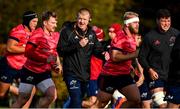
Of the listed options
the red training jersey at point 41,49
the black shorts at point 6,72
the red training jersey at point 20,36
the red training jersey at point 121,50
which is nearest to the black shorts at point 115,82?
the red training jersey at point 121,50

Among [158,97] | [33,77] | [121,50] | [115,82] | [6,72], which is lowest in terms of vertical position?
[158,97]

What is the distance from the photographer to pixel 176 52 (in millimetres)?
13844

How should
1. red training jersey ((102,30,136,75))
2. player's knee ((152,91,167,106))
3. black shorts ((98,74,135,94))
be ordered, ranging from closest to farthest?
1. red training jersey ((102,30,136,75))
2. black shorts ((98,74,135,94))
3. player's knee ((152,91,167,106))

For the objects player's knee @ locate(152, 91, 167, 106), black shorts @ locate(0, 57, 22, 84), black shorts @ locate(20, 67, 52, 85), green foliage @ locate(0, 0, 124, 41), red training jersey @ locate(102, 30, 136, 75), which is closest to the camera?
red training jersey @ locate(102, 30, 136, 75)

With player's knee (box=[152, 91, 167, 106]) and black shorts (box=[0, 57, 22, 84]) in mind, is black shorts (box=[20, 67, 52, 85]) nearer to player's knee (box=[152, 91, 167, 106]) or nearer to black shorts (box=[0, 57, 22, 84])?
black shorts (box=[0, 57, 22, 84])

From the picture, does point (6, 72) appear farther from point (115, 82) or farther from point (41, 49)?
point (115, 82)

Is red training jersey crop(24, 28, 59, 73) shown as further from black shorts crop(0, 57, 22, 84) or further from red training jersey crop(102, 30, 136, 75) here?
black shorts crop(0, 57, 22, 84)

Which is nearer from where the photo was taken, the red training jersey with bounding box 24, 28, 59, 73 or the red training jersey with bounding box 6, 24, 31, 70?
the red training jersey with bounding box 24, 28, 59, 73

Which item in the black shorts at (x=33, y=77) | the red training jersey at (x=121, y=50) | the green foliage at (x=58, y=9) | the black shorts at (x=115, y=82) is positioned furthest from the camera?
the green foliage at (x=58, y=9)

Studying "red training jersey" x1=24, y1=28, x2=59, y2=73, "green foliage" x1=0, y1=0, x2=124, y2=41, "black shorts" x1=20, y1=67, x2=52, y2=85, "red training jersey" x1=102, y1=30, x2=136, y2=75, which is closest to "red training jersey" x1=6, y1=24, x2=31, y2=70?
"red training jersey" x1=24, y1=28, x2=59, y2=73

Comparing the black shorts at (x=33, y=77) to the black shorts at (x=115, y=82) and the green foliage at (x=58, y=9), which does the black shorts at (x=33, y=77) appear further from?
the green foliage at (x=58, y=9)

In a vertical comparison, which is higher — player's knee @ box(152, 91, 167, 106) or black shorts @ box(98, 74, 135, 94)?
black shorts @ box(98, 74, 135, 94)

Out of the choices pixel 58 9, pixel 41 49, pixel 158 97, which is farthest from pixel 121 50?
pixel 58 9

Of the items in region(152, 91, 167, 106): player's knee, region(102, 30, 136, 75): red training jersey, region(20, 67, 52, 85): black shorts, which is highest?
region(102, 30, 136, 75): red training jersey
